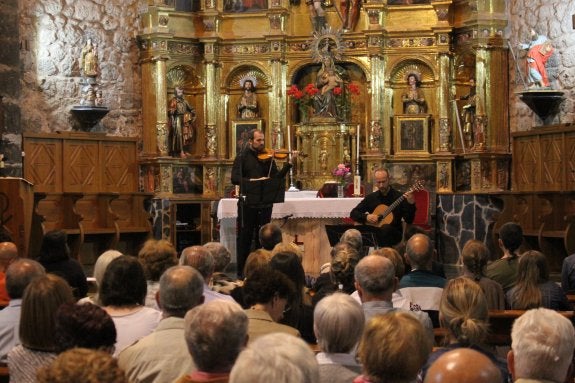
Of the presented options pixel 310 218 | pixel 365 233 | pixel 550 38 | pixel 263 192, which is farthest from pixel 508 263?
pixel 550 38

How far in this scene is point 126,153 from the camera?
17.8m

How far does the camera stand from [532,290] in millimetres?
6273

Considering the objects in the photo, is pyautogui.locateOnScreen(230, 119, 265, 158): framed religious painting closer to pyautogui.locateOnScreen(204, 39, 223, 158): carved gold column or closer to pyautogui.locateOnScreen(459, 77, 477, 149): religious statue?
pyautogui.locateOnScreen(204, 39, 223, 158): carved gold column

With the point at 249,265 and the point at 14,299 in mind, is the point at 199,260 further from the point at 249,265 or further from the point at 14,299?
the point at 14,299

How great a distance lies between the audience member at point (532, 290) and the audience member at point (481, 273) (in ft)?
0.28

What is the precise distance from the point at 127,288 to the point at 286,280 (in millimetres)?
822

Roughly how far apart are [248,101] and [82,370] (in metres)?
15.8

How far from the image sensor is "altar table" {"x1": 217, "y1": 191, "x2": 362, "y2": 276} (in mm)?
13695

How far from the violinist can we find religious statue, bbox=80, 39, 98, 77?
19.0ft

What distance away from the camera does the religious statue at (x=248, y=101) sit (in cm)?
1831

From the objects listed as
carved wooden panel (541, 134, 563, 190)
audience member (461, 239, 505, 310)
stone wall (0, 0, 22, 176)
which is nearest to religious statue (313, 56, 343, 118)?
carved wooden panel (541, 134, 563, 190)

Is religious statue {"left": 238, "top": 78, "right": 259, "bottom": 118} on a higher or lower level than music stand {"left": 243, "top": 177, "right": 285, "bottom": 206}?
higher

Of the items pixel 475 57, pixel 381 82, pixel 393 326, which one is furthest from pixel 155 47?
pixel 393 326

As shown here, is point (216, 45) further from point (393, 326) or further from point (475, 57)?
point (393, 326)
